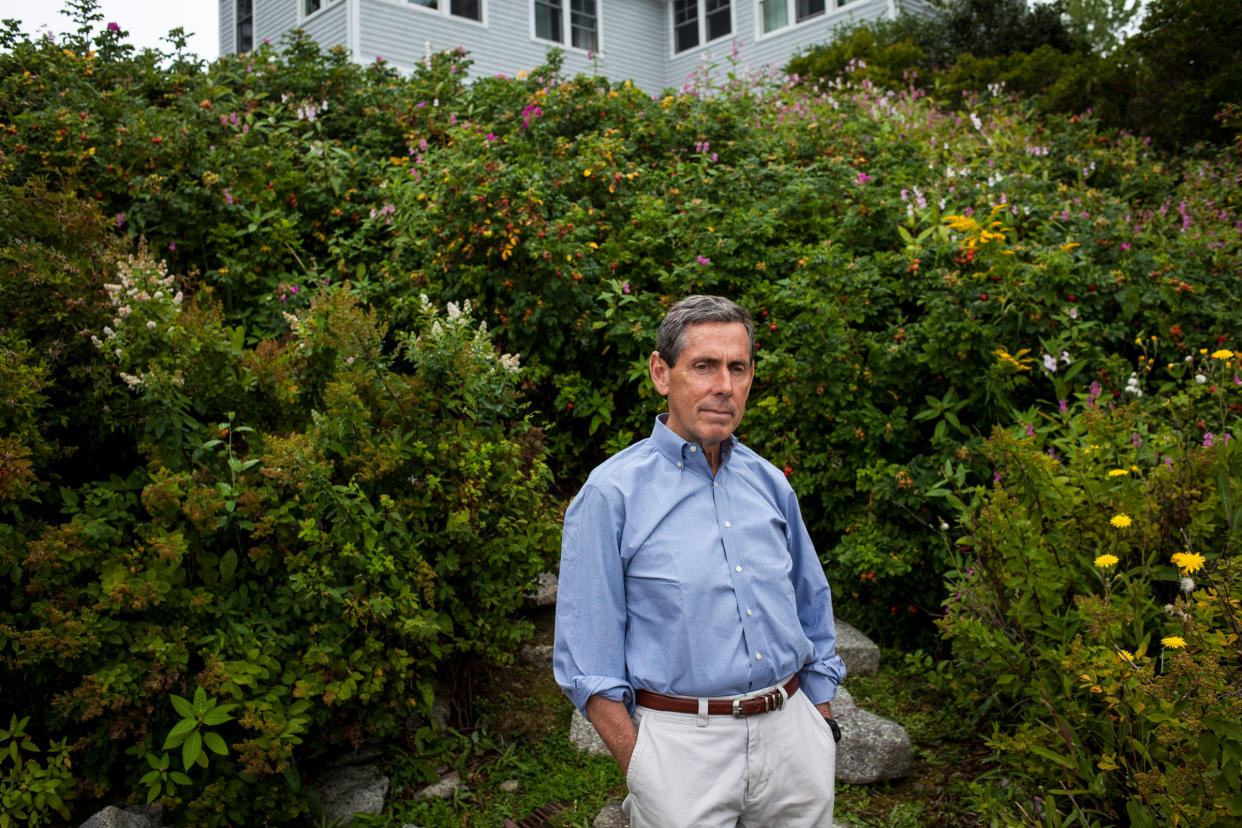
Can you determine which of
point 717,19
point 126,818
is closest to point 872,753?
point 126,818

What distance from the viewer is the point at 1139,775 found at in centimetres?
238

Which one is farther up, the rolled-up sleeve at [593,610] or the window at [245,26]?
the window at [245,26]

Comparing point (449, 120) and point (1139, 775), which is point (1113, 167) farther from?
point (1139, 775)

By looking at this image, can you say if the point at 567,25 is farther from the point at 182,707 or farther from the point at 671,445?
the point at 671,445

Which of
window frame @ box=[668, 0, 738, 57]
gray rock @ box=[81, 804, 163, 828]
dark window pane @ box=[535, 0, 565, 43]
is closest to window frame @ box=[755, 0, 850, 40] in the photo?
window frame @ box=[668, 0, 738, 57]

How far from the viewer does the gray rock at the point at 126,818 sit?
2.90m

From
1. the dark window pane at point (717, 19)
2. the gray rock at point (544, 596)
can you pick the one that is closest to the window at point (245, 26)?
the dark window pane at point (717, 19)

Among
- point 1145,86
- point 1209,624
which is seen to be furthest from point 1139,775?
point 1145,86

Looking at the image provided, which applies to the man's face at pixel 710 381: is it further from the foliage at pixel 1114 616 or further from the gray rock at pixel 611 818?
the gray rock at pixel 611 818

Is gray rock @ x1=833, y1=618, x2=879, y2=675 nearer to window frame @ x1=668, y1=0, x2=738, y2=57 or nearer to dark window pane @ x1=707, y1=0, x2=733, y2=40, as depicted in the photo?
window frame @ x1=668, y1=0, x2=738, y2=57

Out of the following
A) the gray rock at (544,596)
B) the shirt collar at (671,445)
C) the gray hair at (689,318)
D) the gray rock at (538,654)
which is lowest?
the gray rock at (538,654)

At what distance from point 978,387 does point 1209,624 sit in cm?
203

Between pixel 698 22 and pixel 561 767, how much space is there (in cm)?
1760

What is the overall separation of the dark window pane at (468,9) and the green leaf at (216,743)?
15.0m
